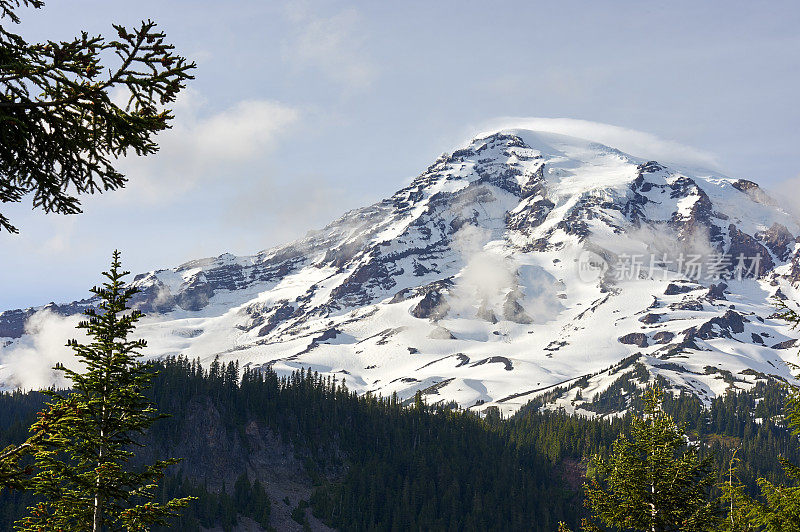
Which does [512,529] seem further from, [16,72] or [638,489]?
[16,72]

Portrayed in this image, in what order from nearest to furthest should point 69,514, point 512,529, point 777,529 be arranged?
point 69,514 → point 777,529 → point 512,529

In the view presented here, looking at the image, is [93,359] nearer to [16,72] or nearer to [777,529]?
[16,72]

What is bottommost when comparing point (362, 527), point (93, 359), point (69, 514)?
point (362, 527)

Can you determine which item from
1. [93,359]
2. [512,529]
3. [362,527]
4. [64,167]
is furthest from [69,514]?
[512,529]

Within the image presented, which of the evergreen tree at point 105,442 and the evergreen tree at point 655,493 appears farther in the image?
the evergreen tree at point 655,493

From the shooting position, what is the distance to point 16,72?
11.0 metres

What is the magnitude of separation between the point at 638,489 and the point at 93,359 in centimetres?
2017

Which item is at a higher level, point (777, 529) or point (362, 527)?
point (777, 529)

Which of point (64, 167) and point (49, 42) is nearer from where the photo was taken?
point (49, 42)

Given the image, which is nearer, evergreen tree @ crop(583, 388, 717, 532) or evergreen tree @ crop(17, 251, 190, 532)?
evergreen tree @ crop(17, 251, 190, 532)

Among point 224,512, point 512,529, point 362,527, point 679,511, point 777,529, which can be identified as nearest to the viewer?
point 777,529

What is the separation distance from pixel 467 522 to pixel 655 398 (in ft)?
573

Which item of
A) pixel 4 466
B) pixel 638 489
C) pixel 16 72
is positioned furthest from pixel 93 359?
pixel 638 489

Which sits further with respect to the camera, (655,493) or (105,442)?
(655,493)
